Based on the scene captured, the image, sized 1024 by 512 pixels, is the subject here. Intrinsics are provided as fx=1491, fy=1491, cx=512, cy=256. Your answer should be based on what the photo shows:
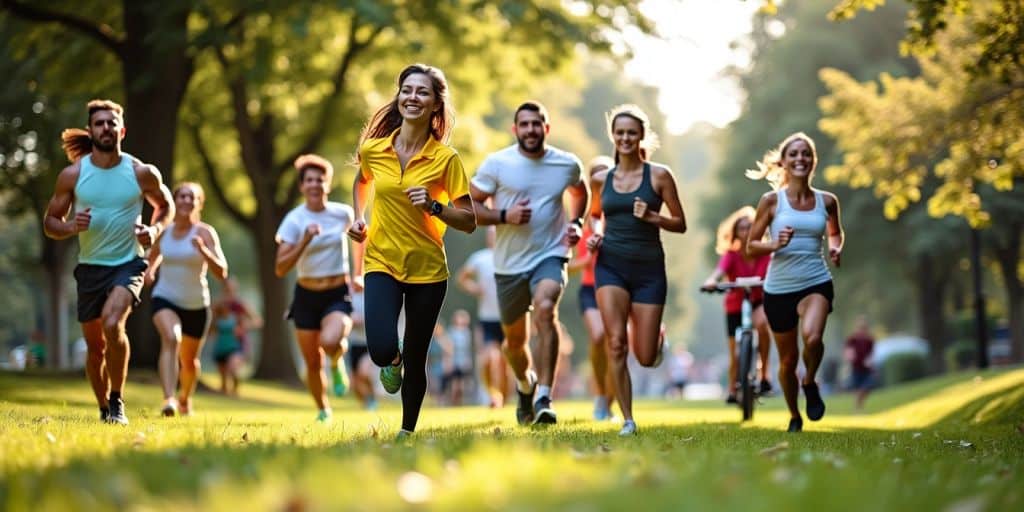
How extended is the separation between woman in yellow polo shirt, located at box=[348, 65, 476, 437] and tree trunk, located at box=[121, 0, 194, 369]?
13.9 meters

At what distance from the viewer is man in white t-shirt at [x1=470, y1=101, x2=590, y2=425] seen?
12.2 m

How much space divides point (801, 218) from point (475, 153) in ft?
67.2

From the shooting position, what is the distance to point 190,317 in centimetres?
1522

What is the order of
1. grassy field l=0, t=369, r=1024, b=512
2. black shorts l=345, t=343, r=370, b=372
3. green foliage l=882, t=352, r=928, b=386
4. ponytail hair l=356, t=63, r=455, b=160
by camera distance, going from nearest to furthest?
grassy field l=0, t=369, r=1024, b=512 < ponytail hair l=356, t=63, r=455, b=160 < black shorts l=345, t=343, r=370, b=372 < green foliage l=882, t=352, r=928, b=386

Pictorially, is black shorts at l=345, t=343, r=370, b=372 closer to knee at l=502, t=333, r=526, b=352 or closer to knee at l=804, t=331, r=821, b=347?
knee at l=502, t=333, r=526, b=352

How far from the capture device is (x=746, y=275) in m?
16.9

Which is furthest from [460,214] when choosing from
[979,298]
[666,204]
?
[979,298]

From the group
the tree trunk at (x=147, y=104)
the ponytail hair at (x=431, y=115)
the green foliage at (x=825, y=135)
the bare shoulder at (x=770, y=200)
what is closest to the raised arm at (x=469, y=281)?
the tree trunk at (x=147, y=104)

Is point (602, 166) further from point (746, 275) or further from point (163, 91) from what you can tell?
point (163, 91)

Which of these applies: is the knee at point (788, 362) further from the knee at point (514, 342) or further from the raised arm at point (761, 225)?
the knee at point (514, 342)

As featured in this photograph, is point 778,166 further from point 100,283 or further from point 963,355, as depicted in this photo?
point 963,355

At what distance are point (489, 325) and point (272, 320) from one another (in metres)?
12.3

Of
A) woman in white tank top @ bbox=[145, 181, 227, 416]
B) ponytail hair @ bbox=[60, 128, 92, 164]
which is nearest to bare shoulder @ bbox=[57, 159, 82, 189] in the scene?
ponytail hair @ bbox=[60, 128, 92, 164]

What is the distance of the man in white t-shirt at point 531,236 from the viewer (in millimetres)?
12172
